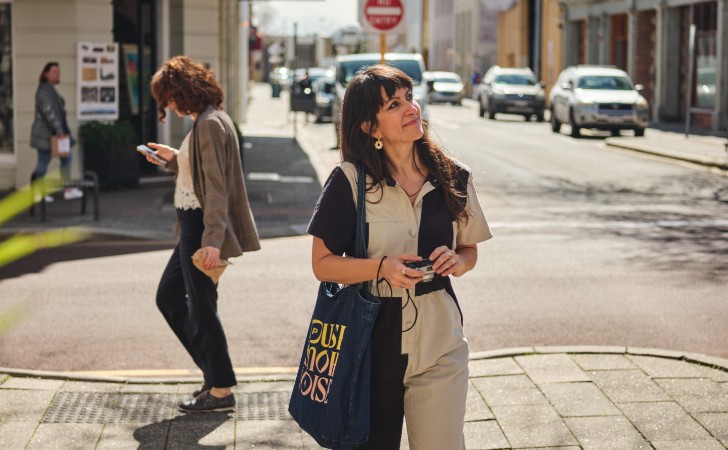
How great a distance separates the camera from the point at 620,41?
144 feet

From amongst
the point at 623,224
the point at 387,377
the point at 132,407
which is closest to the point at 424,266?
the point at 387,377

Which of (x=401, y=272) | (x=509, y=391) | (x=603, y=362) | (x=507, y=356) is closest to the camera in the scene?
(x=401, y=272)

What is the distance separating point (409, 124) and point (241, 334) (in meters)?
4.67

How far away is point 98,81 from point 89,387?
1135 cm

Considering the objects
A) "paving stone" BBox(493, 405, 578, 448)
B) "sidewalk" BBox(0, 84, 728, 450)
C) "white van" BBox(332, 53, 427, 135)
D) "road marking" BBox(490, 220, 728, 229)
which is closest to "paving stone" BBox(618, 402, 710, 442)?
"sidewalk" BBox(0, 84, 728, 450)

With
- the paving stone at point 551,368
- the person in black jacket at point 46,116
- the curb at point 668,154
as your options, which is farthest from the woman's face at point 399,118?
the curb at point 668,154

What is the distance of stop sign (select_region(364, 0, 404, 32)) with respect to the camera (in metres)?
17.8

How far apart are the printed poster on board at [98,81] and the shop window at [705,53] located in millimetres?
20464

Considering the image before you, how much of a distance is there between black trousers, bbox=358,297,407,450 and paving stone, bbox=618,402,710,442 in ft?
6.64

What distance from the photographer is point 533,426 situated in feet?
18.1

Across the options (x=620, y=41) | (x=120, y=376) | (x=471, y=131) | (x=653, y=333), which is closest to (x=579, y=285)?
(x=653, y=333)

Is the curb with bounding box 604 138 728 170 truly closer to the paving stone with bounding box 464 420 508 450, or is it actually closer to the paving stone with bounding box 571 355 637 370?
the paving stone with bounding box 571 355 637 370

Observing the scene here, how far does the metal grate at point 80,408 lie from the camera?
5750mm

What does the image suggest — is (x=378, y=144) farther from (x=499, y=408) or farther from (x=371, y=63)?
(x=371, y=63)
